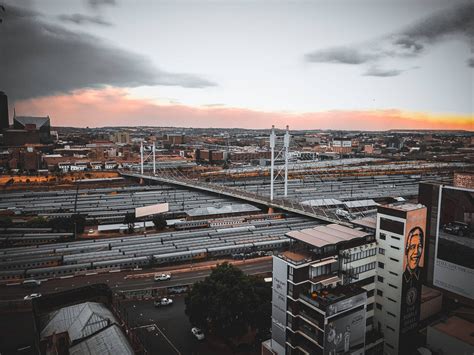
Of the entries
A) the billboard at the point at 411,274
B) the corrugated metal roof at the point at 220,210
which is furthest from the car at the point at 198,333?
the corrugated metal roof at the point at 220,210

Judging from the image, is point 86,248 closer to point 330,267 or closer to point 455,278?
point 330,267

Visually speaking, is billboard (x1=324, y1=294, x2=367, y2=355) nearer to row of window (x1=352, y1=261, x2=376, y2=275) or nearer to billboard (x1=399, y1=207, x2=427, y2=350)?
row of window (x1=352, y1=261, x2=376, y2=275)

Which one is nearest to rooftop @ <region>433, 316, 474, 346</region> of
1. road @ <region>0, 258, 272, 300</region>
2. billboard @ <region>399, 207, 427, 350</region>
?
billboard @ <region>399, 207, 427, 350</region>

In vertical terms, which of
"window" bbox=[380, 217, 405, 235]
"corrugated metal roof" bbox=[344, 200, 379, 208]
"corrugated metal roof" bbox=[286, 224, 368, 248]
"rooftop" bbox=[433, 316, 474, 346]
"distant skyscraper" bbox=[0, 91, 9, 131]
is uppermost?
"distant skyscraper" bbox=[0, 91, 9, 131]

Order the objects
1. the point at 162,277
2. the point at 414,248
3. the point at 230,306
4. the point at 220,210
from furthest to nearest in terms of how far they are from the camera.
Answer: the point at 220,210, the point at 162,277, the point at 414,248, the point at 230,306

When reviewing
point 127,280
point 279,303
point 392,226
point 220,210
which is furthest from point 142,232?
point 392,226

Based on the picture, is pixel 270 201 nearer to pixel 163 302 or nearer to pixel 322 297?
pixel 163 302

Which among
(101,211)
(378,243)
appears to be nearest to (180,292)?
(378,243)
